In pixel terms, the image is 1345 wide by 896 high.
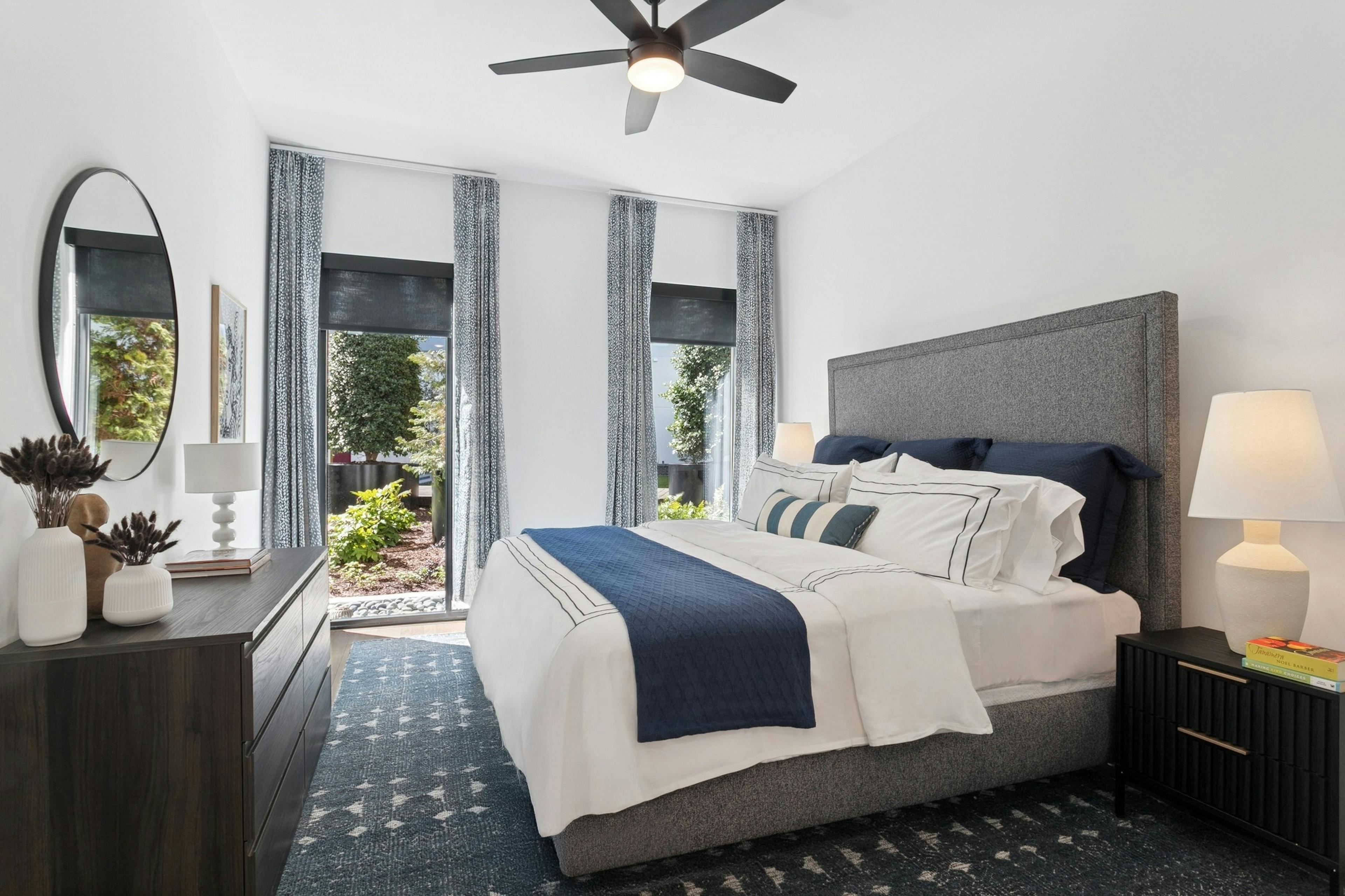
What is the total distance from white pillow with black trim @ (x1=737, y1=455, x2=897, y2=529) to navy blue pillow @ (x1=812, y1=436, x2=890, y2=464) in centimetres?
7

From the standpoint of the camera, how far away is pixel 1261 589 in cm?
198

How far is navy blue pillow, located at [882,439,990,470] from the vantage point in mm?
3135

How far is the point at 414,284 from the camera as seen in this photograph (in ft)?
15.0

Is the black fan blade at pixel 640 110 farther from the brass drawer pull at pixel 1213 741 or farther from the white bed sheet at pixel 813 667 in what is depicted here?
the brass drawer pull at pixel 1213 741

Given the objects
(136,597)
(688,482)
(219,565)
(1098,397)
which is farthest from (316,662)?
(688,482)

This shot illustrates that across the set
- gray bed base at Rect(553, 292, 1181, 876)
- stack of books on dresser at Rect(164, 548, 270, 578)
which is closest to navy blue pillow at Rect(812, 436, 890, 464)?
gray bed base at Rect(553, 292, 1181, 876)

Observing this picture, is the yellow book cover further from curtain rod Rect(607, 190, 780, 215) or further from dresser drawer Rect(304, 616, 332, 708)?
curtain rod Rect(607, 190, 780, 215)

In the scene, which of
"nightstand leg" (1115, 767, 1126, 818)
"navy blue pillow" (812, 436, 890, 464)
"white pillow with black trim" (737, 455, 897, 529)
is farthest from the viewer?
"navy blue pillow" (812, 436, 890, 464)

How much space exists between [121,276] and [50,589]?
1090 mm

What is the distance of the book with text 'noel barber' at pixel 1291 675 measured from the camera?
1709mm

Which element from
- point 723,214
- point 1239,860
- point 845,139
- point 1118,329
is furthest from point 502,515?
point 1239,860

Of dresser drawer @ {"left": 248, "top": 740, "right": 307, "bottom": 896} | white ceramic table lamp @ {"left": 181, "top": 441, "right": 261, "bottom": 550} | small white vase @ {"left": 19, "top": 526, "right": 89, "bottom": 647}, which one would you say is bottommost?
dresser drawer @ {"left": 248, "top": 740, "right": 307, "bottom": 896}

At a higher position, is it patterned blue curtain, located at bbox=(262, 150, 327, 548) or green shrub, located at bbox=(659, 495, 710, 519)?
patterned blue curtain, located at bbox=(262, 150, 327, 548)

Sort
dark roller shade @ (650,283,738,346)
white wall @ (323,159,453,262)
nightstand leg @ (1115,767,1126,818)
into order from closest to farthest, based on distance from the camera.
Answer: nightstand leg @ (1115,767,1126,818) → white wall @ (323,159,453,262) → dark roller shade @ (650,283,738,346)
